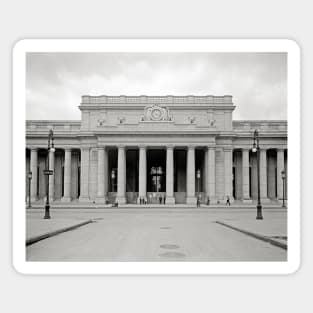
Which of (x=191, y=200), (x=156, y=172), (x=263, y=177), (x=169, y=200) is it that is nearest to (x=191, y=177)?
(x=191, y=200)

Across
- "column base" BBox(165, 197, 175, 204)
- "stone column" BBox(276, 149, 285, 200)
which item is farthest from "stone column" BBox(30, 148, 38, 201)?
"stone column" BBox(276, 149, 285, 200)

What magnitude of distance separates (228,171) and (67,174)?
73.5 feet

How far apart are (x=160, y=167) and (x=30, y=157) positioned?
19.5 meters

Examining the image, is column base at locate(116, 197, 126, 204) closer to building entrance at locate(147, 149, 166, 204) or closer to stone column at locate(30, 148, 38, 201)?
building entrance at locate(147, 149, 166, 204)

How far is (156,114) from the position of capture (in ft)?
171

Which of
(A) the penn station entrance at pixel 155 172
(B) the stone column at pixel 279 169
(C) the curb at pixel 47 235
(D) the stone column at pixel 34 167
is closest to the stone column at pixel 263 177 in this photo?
(B) the stone column at pixel 279 169

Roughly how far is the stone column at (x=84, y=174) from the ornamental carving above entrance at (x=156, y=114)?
9480 mm

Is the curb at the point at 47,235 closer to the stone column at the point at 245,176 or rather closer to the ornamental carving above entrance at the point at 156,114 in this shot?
the ornamental carving above entrance at the point at 156,114

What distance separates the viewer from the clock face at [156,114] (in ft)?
170

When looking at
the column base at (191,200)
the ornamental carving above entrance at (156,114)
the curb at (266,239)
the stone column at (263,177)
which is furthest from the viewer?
the ornamental carving above entrance at (156,114)

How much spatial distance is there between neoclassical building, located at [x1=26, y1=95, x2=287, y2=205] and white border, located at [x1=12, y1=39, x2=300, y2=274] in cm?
3846

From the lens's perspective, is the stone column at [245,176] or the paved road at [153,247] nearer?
the paved road at [153,247]

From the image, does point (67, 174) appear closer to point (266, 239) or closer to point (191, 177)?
point (191, 177)

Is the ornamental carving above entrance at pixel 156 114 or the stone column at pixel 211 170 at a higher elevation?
the ornamental carving above entrance at pixel 156 114
